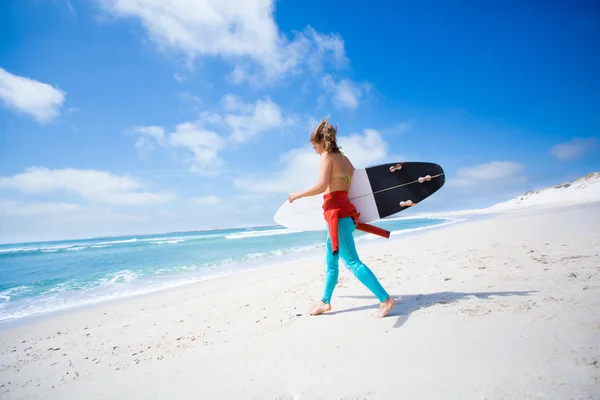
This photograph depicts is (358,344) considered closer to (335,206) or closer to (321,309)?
(321,309)

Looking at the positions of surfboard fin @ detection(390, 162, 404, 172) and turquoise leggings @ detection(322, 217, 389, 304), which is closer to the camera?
turquoise leggings @ detection(322, 217, 389, 304)

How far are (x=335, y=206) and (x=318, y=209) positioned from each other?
151cm

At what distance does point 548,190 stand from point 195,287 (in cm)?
5132

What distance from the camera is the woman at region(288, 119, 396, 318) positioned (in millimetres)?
2795

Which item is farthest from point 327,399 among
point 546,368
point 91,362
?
point 91,362

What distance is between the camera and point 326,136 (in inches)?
115

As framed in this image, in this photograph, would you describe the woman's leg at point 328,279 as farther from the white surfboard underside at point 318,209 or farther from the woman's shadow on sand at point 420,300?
the white surfboard underside at point 318,209

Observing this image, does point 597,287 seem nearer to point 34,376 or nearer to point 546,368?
point 546,368

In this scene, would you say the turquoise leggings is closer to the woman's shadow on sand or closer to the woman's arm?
the woman's shadow on sand

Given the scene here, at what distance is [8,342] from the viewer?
157 inches

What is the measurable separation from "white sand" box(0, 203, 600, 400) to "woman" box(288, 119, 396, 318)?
44cm

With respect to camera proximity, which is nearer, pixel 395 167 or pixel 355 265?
pixel 355 265

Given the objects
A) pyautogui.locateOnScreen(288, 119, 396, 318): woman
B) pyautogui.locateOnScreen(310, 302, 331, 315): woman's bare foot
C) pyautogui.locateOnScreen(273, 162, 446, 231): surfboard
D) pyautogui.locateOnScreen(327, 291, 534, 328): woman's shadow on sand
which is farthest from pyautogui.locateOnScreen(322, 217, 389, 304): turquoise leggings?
pyautogui.locateOnScreen(273, 162, 446, 231): surfboard

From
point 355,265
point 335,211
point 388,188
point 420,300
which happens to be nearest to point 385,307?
point 355,265
